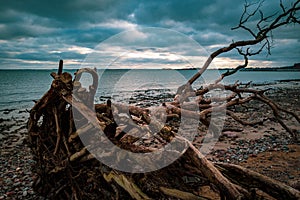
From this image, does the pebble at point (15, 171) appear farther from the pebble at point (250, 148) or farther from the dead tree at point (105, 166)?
the pebble at point (250, 148)

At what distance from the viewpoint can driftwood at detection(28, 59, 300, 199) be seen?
11.7 ft

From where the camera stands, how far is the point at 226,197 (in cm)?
328

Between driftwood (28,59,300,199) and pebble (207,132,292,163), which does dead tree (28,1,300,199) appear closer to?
driftwood (28,59,300,199)

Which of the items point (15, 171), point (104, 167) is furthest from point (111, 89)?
point (104, 167)

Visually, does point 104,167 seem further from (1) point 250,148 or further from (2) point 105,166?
(1) point 250,148

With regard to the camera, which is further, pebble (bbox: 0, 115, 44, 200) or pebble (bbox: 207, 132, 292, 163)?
pebble (bbox: 207, 132, 292, 163)

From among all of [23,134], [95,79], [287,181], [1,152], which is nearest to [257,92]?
[287,181]

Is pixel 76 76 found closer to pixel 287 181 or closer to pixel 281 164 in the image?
pixel 287 181

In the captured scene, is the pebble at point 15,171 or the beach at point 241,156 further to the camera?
the beach at point 241,156

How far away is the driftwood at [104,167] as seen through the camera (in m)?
3.57

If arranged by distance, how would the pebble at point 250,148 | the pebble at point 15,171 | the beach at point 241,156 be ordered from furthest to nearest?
the pebble at point 250,148
the beach at point 241,156
the pebble at point 15,171

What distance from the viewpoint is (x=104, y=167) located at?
4137 mm

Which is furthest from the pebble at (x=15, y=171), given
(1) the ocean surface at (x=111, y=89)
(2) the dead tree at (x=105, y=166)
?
(1) the ocean surface at (x=111, y=89)

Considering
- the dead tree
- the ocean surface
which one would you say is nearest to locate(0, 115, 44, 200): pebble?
the dead tree
